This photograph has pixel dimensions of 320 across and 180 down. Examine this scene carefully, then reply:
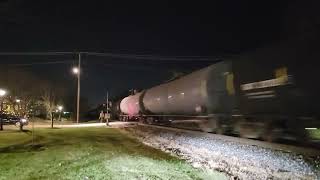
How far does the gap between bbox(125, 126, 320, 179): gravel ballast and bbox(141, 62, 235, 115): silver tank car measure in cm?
318

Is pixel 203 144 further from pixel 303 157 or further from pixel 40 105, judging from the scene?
pixel 40 105

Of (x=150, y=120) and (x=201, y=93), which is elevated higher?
(x=201, y=93)

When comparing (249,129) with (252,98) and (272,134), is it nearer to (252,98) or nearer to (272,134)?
(252,98)

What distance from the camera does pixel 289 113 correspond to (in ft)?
46.4

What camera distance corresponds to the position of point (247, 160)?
12484 millimetres

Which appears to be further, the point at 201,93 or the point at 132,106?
the point at 132,106

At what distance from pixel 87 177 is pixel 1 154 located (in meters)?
5.90

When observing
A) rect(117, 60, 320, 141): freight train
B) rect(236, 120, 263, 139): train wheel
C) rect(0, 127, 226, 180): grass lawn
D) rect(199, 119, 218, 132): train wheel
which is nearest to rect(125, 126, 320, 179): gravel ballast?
rect(0, 127, 226, 180): grass lawn

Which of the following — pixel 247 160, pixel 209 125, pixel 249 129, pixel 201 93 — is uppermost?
pixel 201 93

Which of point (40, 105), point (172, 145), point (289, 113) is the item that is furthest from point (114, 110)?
point (289, 113)

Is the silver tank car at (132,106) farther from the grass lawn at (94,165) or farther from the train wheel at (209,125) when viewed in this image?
the grass lawn at (94,165)

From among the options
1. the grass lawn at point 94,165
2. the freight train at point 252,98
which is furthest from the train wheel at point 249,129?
the grass lawn at point 94,165

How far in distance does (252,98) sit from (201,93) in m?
6.21

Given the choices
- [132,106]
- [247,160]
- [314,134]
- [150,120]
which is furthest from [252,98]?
[132,106]
